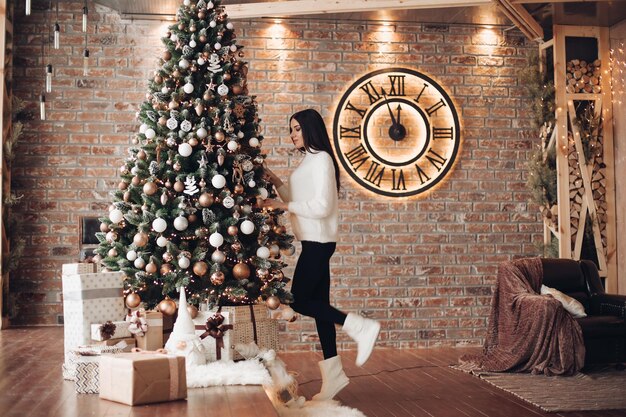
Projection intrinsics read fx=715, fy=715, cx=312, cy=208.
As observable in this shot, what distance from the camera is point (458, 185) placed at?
639cm

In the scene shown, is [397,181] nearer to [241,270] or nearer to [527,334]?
[527,334]

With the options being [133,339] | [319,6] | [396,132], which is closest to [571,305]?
[396,132]


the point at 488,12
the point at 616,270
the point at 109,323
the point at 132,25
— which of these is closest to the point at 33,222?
the point at 132,25

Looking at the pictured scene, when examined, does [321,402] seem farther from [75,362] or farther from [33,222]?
[33,222]

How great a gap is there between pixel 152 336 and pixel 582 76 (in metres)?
4.73

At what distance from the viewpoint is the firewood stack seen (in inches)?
251

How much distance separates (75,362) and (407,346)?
3665 mm

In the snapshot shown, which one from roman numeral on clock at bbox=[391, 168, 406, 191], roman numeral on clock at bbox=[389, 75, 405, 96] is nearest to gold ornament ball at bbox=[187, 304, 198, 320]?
roman numeral on clock at bbox=[391, 168, 406, 191]

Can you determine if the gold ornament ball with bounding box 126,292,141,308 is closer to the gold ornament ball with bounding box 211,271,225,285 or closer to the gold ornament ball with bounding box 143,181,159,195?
the gold ornament ball with bounding box 211,271,225,285

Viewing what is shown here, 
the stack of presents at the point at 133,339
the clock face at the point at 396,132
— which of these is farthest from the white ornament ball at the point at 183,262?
the clock face at the point at 396,132

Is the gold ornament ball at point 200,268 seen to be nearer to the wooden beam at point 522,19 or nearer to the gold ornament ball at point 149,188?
the gold ornament ball at point 149,188

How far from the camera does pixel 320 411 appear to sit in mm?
3527

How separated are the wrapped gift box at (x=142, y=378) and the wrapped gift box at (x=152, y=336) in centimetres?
41

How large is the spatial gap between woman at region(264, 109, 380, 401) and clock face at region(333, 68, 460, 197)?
2.30 meters
